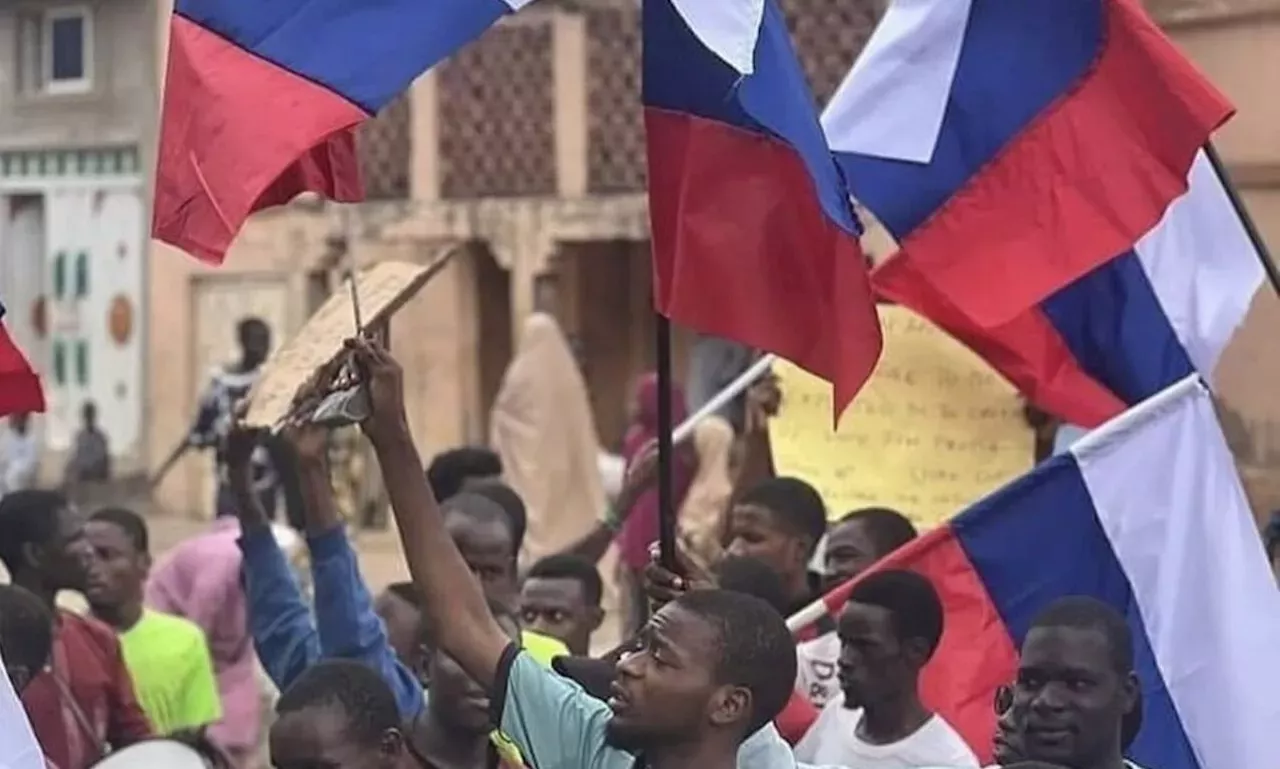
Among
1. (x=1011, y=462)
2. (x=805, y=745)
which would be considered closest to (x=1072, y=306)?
(x=1011, y=462)

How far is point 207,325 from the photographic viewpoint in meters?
20.2

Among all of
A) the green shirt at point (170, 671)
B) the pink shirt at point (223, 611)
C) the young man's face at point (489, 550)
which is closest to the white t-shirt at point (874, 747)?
the young man's face at point (489, 550)

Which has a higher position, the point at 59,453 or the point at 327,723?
the point at 327,723

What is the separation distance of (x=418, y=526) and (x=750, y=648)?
1.98 feet

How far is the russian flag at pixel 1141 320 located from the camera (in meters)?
6.23

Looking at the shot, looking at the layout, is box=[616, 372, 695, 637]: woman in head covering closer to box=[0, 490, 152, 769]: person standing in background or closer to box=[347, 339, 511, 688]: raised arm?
box=[0, 490, 152, 769]: person standing in background

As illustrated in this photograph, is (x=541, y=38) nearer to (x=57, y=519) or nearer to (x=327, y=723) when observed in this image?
(x=57, y=519)

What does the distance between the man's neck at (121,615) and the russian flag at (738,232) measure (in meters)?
2.49

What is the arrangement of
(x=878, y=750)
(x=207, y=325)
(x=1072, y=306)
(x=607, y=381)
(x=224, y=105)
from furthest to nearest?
1. (x=207, y=325)
2. (x=607, y=381)
3. (x=1072, y=306)
4. (x=878, y=750)
5. (x=224, y=105)

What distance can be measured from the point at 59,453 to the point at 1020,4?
56.1 ft

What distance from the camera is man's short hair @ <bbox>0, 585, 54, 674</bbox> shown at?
536 cm

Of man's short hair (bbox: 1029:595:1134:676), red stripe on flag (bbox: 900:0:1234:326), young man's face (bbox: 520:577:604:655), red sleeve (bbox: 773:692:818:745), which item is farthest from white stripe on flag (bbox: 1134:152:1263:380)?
man's short hair (bbox: 1029:595:1134:676)

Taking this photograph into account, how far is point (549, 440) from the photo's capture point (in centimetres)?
1300

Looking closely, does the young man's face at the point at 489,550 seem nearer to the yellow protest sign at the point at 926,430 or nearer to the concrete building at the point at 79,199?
the yellow protest sign at the point at 926,430
